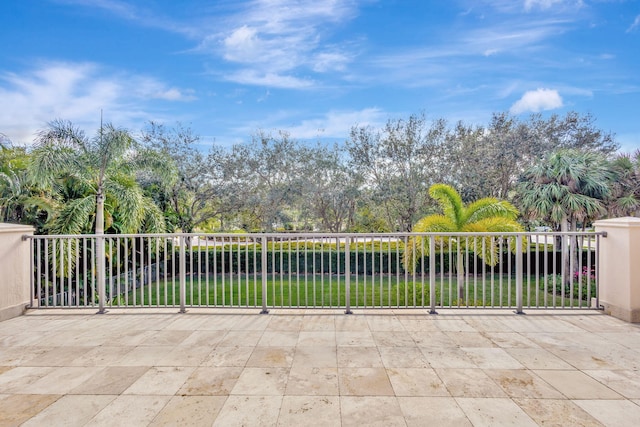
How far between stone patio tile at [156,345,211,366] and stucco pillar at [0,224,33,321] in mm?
2855

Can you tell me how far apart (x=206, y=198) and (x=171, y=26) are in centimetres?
663

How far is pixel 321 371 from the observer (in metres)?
2.86

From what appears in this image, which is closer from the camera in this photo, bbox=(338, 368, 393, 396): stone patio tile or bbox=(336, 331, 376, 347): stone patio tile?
bbox=(338, 368, 393, 396): stone patio tile

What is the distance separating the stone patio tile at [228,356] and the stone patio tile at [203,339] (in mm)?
194

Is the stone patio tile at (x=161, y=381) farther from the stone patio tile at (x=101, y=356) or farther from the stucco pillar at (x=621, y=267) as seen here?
the stucco pillar at (x=621, y=267)

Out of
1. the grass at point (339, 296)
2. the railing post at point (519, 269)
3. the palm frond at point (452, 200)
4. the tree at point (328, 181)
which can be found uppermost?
the tree at point (328, 181)

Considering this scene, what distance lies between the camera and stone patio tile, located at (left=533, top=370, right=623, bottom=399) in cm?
247

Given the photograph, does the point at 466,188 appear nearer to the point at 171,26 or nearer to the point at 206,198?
the point at 206,198

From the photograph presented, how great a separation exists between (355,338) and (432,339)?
2.65 ft

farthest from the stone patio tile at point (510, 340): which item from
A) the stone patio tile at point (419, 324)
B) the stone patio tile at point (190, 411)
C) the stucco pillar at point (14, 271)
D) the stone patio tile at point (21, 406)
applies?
the stucco pillar at point (14, 271)

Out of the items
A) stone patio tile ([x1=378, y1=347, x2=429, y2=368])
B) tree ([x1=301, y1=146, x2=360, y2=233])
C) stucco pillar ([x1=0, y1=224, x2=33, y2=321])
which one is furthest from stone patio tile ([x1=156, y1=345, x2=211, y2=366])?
tree ([x1=301, y1=146, x2=360, y2=233])

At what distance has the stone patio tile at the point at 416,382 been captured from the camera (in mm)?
2516

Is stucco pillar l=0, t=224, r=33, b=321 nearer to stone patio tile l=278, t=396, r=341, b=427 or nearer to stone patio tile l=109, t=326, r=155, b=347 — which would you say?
stone patio tile l=109, t=326, r=155, b=347

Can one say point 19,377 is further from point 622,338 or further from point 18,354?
point 622,338
